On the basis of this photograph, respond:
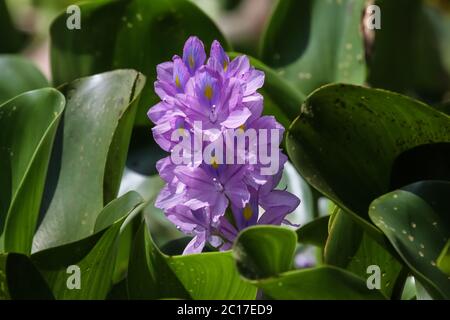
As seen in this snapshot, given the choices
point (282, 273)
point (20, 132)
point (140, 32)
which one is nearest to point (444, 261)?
point (282, 273)

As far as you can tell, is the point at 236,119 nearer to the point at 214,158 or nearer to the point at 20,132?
the point at 214,158

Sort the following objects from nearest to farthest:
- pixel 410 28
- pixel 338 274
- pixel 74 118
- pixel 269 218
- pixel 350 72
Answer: pixel 338 274, pixel 269 218, pixel 74 118, pixel 350 72, pixel 410 28

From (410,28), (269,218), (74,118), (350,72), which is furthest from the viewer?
(410,28)

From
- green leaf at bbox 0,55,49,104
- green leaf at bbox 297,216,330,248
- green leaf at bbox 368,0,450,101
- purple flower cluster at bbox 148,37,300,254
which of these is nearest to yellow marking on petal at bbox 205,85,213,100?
purple flower cluster at bbox 148,37,300,254
